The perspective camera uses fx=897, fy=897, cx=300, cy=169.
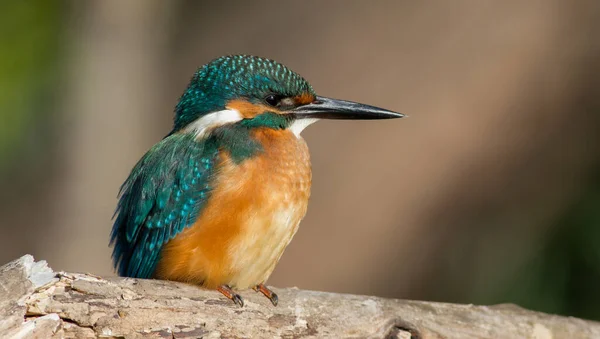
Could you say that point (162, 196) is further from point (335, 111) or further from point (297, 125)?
point (335, 111)

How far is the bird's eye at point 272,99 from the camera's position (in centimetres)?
346

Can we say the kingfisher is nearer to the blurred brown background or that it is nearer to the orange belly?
the orange belly

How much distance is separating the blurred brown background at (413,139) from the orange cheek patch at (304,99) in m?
2.92

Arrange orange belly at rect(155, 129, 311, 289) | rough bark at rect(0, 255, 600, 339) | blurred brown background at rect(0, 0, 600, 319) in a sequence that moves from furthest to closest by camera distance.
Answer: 1. blurred brown background at rect(0, 0, 600, 319)
2. orange belly at rect(155, 129, 311, 289)
3. rough bark at rect(0, 255, 600, 339)

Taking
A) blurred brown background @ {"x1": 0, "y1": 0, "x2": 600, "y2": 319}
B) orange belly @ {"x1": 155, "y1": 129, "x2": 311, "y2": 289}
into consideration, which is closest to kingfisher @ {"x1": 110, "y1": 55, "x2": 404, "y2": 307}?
orange belly @ {"x1": 155, "y1": 129, "x2": 311, "y2": 289}

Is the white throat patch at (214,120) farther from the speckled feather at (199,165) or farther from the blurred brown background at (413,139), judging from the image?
the blurred brown background at (413,139)

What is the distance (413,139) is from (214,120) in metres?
3.24

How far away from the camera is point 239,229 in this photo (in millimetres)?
3158

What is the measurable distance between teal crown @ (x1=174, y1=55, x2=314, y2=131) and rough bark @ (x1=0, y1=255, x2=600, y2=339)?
0.76 m

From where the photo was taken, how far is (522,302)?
20.1ft

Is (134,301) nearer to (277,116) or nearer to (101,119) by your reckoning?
(277,116)

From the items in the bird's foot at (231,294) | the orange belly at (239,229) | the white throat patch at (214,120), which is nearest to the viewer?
the bird's foot at (231,294)

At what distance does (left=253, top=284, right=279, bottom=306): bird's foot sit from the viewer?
3.08 m

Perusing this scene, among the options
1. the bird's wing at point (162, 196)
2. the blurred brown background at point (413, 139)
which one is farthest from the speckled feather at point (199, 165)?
the blurred brown background at point (413, 139)
